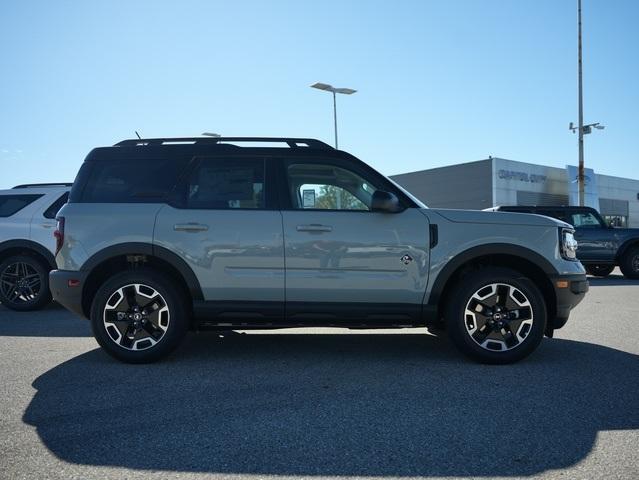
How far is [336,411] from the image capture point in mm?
3414

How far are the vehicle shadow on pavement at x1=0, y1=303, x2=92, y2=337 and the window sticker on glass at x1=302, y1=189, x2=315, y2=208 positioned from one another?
327 cm

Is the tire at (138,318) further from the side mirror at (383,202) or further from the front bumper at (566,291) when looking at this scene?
the front bumper at (566,291)

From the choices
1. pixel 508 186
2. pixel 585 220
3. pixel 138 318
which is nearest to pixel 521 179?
pixel 508 186

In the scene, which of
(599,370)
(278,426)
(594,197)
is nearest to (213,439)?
(278,426)

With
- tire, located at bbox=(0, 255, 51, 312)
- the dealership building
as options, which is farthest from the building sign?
tire, located at bbox=(0, 255, 51, 312)

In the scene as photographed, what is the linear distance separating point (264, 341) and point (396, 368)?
5.72 ft

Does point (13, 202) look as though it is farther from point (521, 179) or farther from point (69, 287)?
point (521, 179)

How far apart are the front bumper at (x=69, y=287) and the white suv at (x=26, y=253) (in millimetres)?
3856

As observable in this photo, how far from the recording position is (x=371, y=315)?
460 centimetres

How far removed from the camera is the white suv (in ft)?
27.1

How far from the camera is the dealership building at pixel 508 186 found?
140 feet

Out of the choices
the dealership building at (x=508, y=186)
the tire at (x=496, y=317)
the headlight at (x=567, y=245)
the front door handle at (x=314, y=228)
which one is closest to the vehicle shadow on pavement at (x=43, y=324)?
the front door handle at (x=314, y=228)

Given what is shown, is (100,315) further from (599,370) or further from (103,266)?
(599,370)

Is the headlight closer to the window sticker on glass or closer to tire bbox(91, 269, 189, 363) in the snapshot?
the window sticker on glass
